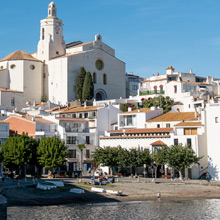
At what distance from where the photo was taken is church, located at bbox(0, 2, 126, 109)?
9475 cm

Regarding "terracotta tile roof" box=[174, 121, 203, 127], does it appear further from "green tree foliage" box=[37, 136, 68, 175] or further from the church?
the church

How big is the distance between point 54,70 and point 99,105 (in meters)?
21.7

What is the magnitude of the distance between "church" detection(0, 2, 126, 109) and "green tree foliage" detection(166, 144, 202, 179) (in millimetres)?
42220

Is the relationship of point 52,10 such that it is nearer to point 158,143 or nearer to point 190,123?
point 158,143

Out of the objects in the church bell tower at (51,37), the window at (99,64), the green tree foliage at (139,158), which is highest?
the church bell tower at (51,37)

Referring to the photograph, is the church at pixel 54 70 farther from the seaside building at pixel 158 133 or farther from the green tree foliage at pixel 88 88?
the seaside building at pixel 158 133

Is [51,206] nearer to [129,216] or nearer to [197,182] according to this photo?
[129,216]

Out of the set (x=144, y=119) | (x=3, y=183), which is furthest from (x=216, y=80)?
(x=3, y=183)

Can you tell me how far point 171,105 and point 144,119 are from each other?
1479cm

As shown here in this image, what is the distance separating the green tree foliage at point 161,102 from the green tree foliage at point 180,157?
969 inches

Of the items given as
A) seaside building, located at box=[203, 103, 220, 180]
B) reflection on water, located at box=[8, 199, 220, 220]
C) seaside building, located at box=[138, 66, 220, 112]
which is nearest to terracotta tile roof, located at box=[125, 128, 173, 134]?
seaside building, located at box=[203, 103, 220, 180]

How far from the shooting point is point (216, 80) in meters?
100

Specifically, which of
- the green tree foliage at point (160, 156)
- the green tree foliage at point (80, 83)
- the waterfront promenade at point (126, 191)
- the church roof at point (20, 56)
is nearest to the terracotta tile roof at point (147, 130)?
the green tree foliage at point (160, 156)

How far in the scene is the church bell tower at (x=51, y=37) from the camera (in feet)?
334
